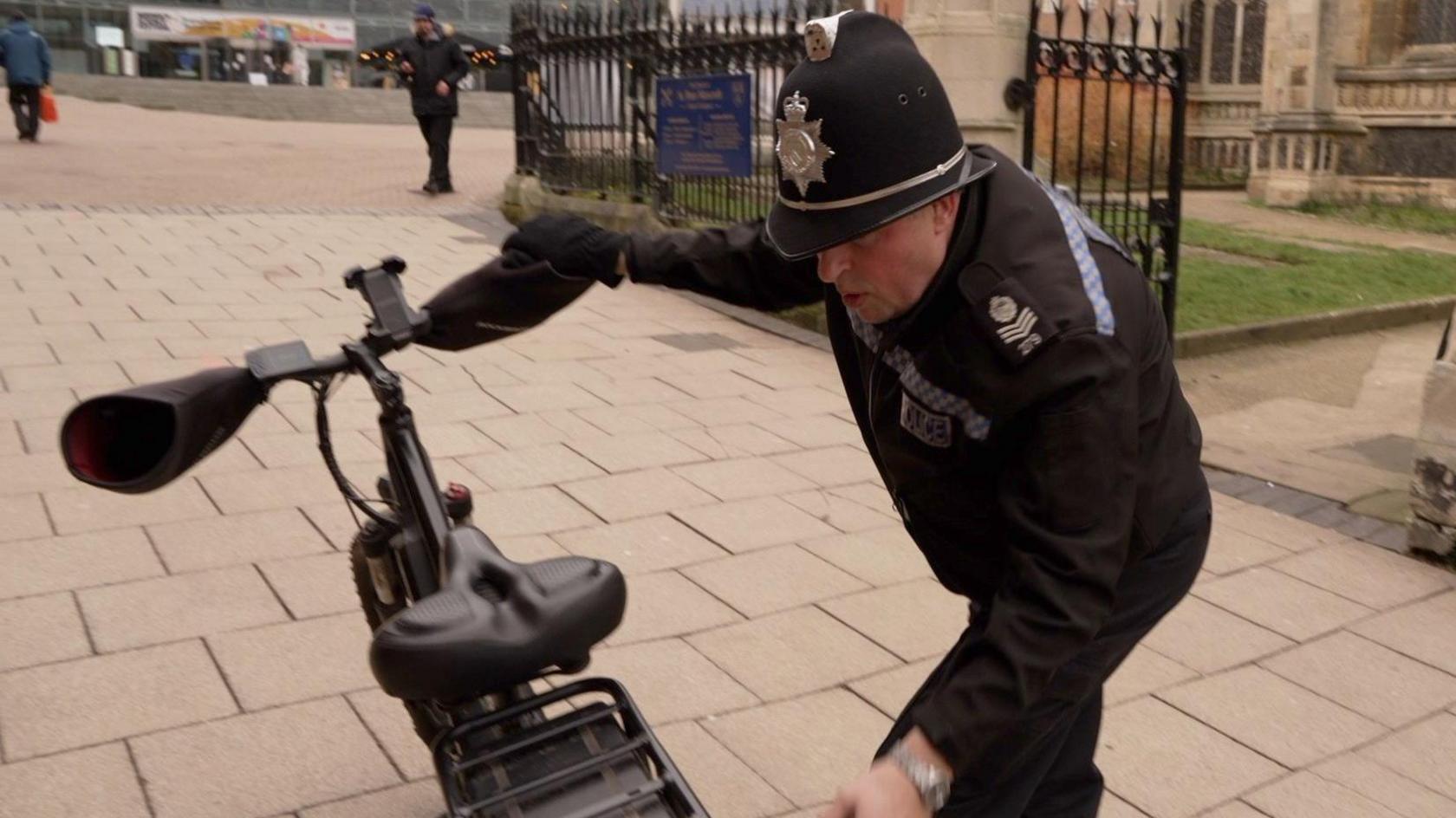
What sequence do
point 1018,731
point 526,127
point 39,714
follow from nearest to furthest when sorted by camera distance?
point 1018,731 < point 39,714 < point 526,127

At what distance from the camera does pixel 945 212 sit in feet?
6.00

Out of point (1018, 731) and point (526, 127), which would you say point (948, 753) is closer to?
point (1018, 731)

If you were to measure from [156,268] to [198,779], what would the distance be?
6.94m

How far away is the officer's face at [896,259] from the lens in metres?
1.80

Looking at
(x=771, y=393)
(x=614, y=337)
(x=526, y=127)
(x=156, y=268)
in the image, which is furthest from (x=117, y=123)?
(x=771, y=393)

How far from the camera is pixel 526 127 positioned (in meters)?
12.7

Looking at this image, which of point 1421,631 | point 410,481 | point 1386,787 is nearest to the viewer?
point 410,481

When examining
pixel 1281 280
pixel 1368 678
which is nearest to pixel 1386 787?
pixel 1368 678

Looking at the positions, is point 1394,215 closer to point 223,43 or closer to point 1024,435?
point 1024,435

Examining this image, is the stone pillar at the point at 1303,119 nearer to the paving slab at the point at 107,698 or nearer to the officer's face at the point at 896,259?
the paving slab at the point at 107,698

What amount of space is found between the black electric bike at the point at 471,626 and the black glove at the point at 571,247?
26 centimetres

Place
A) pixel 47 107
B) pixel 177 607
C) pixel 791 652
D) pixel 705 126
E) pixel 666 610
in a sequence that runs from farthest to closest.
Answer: pixel 47 107 → pixel 705 126 → pixel 666 610 → pixel 177 607 → pixel 791 652

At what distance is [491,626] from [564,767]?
21cm

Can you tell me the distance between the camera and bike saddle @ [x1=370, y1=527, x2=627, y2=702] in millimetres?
1745
